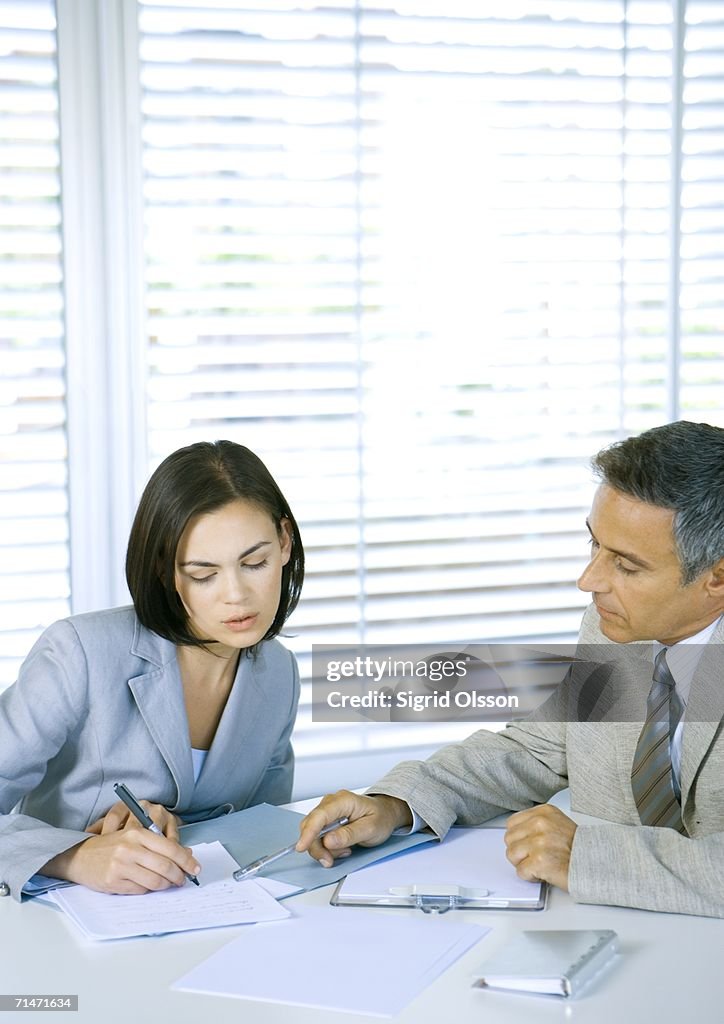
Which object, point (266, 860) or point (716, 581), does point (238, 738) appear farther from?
point (716, 581)

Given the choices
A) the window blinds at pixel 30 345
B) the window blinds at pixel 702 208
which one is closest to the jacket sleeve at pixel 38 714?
the window blinds at pixel 30 345

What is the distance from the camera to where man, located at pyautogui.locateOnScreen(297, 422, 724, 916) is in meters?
1.56

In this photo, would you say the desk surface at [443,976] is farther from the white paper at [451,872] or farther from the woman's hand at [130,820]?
the woman's hand at [130,820]

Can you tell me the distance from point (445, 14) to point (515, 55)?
0.61ft

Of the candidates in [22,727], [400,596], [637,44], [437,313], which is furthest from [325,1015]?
[637,44]

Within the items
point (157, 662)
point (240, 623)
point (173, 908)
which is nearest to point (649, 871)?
point (173, 908)

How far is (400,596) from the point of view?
2.77 m

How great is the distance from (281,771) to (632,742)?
23.5 inches

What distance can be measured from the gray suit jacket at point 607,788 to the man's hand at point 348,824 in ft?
0.14

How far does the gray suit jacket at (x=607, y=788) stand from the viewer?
146cm

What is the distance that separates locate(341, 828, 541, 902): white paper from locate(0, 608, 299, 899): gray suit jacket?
15.2 inches

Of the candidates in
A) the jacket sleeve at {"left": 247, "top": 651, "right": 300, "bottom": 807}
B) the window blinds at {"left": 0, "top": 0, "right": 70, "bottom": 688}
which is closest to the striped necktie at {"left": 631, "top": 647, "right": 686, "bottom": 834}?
the jacket sleeve at {"left": 247, "top": 651, "right": 300, "bottom": 807}

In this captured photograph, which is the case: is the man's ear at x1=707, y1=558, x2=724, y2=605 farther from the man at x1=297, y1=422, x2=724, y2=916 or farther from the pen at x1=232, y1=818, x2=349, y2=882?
the pen at x1=232, y1=818, x2=349, y2=882

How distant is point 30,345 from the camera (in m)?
2.51
